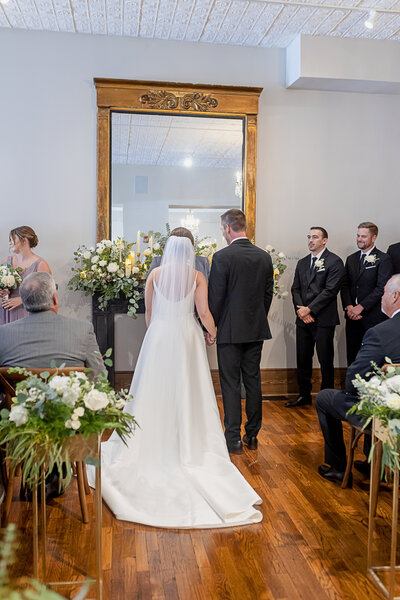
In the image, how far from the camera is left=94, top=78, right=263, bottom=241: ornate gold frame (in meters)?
5.62

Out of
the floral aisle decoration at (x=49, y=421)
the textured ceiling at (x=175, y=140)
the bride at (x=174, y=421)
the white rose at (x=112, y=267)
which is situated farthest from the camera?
the textured ceiling at (x=175, y=140)

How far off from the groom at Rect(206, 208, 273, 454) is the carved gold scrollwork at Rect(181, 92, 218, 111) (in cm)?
211

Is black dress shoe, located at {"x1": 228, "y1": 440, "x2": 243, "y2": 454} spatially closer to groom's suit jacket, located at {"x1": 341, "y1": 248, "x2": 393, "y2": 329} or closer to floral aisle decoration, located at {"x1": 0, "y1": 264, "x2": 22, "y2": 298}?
groom's suit jacket, located at {"x1": 341, "y1": 248, "x2": 393, "y2": 329}

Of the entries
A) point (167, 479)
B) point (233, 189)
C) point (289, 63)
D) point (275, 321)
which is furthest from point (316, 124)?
point (167, 479)

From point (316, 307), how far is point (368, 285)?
1.98 feet

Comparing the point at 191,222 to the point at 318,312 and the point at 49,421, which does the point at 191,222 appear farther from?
the point at 49,421

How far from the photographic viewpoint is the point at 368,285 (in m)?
5.64

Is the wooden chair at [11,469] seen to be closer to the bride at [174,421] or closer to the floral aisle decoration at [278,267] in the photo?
the bride at [174,421]

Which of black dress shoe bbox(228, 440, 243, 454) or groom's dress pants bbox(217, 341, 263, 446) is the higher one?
groom's dress pants bbox(217, 341, 263, 446)

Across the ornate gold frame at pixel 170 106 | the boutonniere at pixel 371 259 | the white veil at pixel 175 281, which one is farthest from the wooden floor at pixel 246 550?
the ornate gold frame at pixel 170 106

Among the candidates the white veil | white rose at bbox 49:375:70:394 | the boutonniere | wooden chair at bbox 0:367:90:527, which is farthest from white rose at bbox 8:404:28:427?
the boutonniere

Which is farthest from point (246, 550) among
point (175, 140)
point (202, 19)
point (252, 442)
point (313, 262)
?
point (202, 19)

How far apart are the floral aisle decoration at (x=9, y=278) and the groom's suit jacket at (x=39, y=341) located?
2.02 meters

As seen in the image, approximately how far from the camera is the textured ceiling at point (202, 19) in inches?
195
